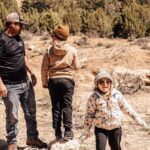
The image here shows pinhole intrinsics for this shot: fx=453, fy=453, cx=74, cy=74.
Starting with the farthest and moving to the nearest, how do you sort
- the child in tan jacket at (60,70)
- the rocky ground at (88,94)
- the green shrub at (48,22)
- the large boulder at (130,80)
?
1. the green shrub at (48,22)
2. the large boulder at (130,80)
3. the rocky ground at (88,94)
4. the child in tan jacket at (60,70)

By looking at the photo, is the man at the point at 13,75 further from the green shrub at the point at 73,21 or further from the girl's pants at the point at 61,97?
the green shrub at the point at 73,21

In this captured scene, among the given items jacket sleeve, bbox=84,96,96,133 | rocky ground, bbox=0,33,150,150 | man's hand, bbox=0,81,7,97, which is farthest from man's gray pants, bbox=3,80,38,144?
jacket sleeve, bbox=84,96,96,133

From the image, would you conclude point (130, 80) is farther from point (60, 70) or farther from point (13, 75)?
point (13, 75)

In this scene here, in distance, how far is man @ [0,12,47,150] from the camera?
4.90 meters

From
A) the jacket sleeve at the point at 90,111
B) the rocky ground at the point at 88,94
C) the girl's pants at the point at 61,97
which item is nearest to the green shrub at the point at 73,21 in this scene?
the rocky ground at the point at 88,94

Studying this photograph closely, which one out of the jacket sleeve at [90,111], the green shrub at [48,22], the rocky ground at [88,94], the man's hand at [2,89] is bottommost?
the rocky ground at [88,94]

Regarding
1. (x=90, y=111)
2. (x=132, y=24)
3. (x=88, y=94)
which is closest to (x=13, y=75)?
(x=90, y=111)

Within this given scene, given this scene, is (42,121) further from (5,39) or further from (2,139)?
(5,39)

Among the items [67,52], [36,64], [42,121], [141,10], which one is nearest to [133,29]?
[141,10]

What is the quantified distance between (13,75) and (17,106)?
0.36 metres

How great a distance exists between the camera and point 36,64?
14305 millimetres

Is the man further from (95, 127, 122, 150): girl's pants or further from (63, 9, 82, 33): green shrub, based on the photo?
(63, 9, 82, 33): green shrub

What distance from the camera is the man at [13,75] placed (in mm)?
4902

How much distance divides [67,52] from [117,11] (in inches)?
1184
